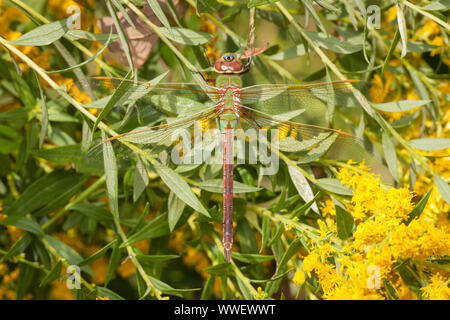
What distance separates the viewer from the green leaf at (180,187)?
59cm

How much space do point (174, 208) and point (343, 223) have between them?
0.26 meters

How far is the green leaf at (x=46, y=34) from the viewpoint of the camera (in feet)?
1.87

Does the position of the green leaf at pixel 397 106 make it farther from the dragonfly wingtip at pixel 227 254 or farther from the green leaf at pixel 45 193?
the green leaf at pixel 45 193

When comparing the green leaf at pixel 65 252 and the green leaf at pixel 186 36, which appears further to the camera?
the green leaf at pixel 65 252

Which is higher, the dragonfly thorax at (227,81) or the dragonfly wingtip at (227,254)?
the dragonfly thorax at (227,81)

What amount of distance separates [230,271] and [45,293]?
0.41 meters

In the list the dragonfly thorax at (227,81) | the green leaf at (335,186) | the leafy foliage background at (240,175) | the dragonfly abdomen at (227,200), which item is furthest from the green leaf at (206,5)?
the green leaf at (335,186)

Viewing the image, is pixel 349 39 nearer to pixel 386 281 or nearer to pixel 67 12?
pixel 386 281

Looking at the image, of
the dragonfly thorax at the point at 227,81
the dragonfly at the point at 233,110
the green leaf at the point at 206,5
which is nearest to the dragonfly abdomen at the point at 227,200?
the dragonfly at the point at 233,110

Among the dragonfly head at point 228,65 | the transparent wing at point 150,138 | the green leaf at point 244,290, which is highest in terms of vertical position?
the dragonfly head at point 228,65

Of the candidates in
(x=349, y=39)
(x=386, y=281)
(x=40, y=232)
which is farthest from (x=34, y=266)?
(x=349, y=39)

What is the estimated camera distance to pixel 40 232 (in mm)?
705

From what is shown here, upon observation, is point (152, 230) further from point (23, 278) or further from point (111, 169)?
point (23, 278)

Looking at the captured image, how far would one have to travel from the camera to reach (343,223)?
1.82 feet
